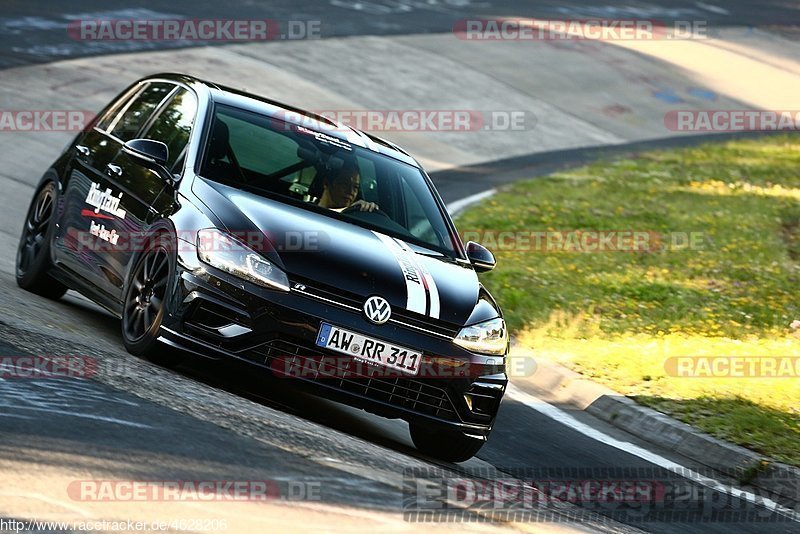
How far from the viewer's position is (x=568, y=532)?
5.83 metres

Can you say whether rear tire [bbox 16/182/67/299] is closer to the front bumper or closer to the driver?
the driver

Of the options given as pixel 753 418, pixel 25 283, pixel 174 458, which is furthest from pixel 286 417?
pixel 753 418

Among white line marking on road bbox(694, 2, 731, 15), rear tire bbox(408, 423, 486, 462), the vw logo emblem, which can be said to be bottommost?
rear tire bbox(408, 423, 486, 462)

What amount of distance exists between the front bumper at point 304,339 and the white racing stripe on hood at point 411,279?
0.10 meters

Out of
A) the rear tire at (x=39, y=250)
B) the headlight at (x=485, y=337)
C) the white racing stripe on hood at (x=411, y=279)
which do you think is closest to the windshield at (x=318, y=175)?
the white racing stripe on hood at (x=411, y=279)

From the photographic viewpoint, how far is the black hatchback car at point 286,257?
6730mm

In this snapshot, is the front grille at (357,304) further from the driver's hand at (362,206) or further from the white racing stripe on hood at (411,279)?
the driver's hand at (362,206)

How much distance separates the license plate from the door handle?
2255 millimetres

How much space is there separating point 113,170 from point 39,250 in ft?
3.61

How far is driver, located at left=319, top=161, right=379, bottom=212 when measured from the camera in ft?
25.7

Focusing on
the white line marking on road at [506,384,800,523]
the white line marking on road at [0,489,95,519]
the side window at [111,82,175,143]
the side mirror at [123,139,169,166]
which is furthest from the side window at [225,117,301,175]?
the white line marking on road at [0,489,95,519]

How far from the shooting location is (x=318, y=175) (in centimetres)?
795

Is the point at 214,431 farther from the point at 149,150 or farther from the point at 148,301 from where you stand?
the point at 149,150

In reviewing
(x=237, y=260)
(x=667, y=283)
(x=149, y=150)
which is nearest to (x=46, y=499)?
(x=237, y=260)
